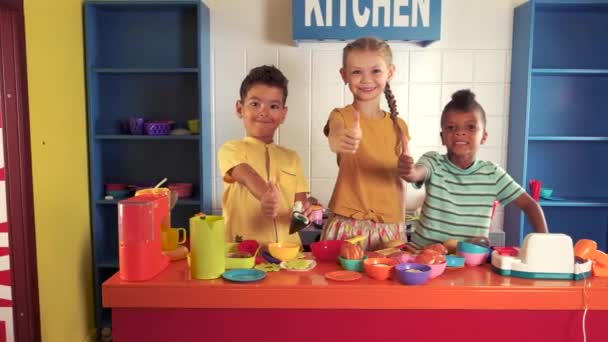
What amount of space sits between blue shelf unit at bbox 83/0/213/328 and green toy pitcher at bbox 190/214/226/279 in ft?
4.86

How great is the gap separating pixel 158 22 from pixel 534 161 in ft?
7.61

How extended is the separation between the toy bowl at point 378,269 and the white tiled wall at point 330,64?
1.65m

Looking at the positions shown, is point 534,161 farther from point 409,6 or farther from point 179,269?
point 179,269

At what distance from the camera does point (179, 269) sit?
4.63 ft

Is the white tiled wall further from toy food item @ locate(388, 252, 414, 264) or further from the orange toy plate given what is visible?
the orange toy plate

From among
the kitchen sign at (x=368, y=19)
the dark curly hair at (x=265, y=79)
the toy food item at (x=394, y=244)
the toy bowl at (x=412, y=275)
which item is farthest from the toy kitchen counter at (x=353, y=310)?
the kitchen sign at (x=368, y=19)

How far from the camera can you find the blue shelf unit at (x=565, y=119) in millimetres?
2877

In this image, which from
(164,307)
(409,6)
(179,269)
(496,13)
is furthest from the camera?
(496,13)

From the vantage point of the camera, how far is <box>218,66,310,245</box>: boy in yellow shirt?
1947 mm

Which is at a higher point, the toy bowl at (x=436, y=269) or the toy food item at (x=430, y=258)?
the toy food item at (x=430, y=258)

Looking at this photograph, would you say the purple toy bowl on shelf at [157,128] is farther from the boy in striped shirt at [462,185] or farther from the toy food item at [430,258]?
the toy food item at [430,258]

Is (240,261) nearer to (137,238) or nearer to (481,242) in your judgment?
(137,238)

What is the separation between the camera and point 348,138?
1.74m

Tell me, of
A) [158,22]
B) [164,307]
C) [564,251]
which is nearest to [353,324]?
[164,307]
